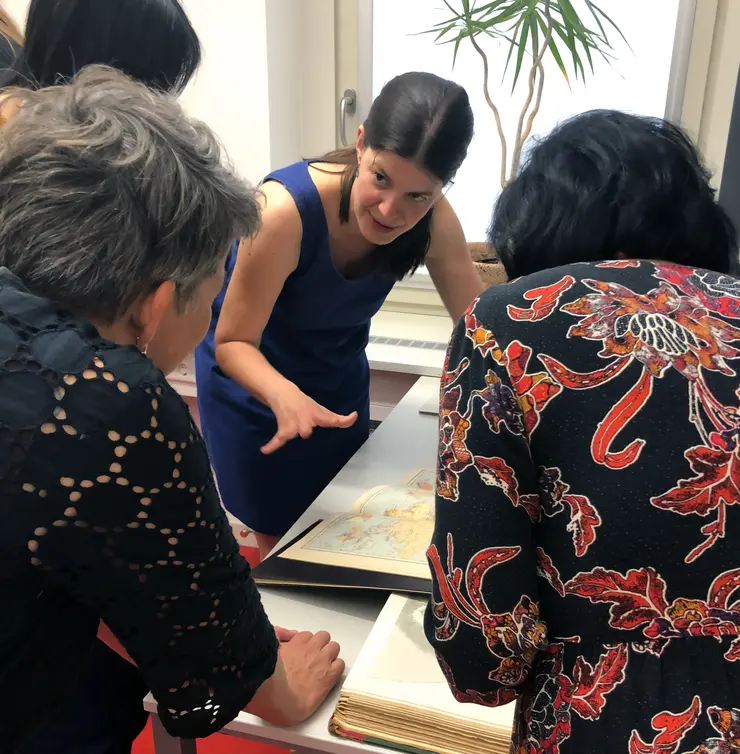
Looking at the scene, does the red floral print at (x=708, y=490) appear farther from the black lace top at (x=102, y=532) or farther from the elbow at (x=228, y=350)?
the elbow at (x=228, y=350)

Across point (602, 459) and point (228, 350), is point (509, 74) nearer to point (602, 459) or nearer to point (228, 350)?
point (228, 350)

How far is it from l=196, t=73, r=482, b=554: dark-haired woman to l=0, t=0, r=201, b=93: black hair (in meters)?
0.29

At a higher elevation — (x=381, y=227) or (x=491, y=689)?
(x=381, y=227)

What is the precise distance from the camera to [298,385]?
141cm

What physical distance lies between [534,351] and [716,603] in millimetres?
239

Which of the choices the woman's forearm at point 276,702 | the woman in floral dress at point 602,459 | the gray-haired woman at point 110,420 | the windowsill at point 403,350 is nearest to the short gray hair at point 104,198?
the gray-haired woman at point 110,420

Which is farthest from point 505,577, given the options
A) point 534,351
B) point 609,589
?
point 534,351

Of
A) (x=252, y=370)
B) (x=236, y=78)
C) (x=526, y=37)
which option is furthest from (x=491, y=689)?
(x=236, y=78)

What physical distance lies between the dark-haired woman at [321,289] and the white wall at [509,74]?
856 millimetres

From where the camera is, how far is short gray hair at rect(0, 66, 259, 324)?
0.54 meters

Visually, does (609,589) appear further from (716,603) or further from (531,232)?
(531,232)

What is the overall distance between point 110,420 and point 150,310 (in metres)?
0.13

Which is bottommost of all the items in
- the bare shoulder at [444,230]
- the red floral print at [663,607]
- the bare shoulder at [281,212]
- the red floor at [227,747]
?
the red floor at [227,747]

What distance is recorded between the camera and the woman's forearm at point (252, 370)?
1.20 m
